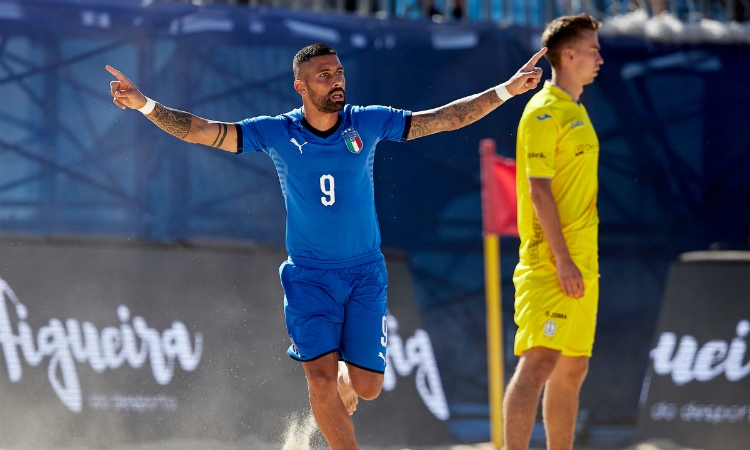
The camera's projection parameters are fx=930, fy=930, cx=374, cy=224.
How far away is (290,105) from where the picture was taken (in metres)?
6.36

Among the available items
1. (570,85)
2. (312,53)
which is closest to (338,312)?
(312,53)

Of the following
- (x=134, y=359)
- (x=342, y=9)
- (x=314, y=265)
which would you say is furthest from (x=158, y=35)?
(x=314, y=265)

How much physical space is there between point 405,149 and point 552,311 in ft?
8.06

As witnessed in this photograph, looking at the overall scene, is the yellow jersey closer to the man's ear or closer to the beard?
the beard

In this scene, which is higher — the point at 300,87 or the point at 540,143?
the point at 300,87

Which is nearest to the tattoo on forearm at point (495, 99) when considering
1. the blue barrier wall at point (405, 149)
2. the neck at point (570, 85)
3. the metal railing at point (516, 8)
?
the neck at point (570, 85)

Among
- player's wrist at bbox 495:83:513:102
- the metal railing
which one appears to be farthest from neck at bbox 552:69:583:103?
the metal railing

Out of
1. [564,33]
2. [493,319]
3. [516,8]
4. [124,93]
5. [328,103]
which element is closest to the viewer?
[124,93]

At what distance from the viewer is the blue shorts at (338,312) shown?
4246 mm

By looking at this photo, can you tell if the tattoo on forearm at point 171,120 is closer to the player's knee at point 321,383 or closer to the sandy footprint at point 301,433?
the player's knee at point 321,383

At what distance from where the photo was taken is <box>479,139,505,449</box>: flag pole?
242 inches

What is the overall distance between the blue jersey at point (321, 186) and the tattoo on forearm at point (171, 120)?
0.85 feet

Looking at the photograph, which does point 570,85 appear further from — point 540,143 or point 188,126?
point 188,126

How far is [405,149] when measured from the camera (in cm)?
648
